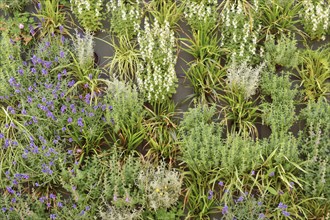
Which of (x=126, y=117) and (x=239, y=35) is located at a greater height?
(x=239, y=35)

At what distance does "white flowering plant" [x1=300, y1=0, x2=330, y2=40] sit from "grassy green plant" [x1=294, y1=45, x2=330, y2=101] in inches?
10.0

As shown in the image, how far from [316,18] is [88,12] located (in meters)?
2.66

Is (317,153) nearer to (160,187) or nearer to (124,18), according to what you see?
(160,187)

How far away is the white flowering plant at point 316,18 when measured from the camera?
5188 millimetres

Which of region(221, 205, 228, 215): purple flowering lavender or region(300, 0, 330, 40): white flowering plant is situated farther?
region(300, 0, 330, 40): white flowering plant

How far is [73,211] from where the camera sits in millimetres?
4242

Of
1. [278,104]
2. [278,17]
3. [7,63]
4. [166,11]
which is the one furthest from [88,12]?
[278,104]

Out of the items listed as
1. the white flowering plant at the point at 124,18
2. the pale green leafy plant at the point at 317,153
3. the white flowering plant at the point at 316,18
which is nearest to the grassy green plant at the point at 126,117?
the white flowering plant at the point at 124,18

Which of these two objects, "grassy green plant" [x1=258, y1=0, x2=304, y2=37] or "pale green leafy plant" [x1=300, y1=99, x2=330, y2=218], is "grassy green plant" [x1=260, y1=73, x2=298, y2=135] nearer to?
"pale green leafy plant" [x1=300, y1=99, x2=330, y2=218]

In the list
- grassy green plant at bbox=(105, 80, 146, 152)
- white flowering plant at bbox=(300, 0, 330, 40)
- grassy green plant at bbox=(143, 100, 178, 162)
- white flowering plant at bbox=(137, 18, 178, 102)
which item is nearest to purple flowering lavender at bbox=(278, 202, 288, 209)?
grassy green plant at bbox=(143, 100, 178, 162)

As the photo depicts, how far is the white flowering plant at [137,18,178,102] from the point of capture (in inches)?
190

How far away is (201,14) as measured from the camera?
17.2ft

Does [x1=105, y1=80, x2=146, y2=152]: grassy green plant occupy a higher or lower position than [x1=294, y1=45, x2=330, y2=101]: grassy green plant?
lower

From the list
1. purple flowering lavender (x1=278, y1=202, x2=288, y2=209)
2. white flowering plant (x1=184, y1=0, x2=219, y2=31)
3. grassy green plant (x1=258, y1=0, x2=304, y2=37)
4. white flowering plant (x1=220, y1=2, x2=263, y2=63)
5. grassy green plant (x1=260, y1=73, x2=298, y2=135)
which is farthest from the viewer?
grassy green plant (x1=258, y1=0, x2=304, y2=37)
